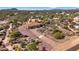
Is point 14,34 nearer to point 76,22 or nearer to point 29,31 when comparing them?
point 29,31

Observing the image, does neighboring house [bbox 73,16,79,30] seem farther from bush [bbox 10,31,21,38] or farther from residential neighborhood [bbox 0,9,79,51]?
bush [bbox 10,31,21,38]

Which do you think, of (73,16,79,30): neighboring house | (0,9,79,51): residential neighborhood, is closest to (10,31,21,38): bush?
(0,9,79,51): residential neighborhood

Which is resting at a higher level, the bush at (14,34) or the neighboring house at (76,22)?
the neighboring house at (76,22)

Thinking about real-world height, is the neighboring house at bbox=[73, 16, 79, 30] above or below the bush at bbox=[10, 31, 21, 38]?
above

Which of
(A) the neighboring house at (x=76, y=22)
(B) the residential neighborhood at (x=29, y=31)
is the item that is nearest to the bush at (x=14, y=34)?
(B) the residential neighborhood at (x=29, y=31)

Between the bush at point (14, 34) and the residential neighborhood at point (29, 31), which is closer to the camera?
the residential neighborhood at point (29, 31)

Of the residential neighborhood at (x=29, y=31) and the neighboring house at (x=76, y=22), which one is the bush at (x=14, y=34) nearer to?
the residential neighborhood at (x=29, y=31)

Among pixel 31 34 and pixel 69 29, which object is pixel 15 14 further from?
pixel 69 29

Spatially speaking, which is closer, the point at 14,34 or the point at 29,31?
the point at 29,31

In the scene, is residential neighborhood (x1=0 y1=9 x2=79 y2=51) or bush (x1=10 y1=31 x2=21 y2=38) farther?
bush (x1=10 y1=31 x2=21 y2=38)

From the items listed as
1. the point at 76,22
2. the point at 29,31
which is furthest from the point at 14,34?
the point at 76,22
